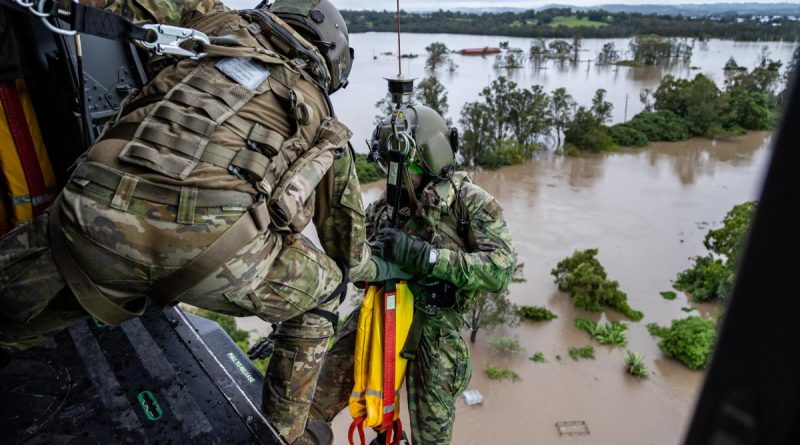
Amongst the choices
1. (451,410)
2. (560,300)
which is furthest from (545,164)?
(451,410)

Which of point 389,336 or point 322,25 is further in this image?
point 389,336

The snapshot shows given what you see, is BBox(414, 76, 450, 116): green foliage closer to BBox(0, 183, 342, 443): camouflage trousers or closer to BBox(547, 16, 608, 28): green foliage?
BBox(0, 183, 342, 443): camouflage trousers

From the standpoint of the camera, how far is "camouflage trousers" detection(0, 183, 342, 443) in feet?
6.16

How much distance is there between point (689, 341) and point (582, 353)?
8.07ft

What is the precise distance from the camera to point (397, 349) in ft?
11.5

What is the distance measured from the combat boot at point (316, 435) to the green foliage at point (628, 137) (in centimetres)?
3025

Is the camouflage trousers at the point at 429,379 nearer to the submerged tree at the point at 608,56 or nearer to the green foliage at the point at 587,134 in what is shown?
the green foliage at the point at 587,134

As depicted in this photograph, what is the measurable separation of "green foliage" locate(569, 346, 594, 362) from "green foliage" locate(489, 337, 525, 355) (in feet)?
4.01

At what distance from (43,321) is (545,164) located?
2686 cm

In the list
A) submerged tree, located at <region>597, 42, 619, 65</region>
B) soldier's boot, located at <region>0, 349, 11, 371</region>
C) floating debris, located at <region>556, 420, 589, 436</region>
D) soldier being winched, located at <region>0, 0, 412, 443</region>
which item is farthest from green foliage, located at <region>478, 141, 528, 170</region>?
submerged tree, located at <region>597, 42, 619, 65</region>

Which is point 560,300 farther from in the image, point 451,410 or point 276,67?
point 276,67

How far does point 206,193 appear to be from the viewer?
193cm

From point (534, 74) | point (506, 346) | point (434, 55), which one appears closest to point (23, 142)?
point (506, 346)

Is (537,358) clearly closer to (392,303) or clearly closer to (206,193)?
(392,303)
